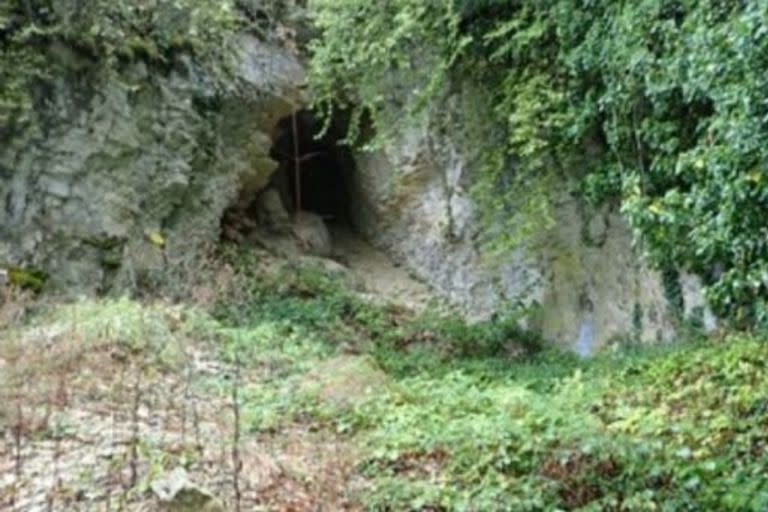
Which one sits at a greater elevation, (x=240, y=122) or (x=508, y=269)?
(x=240, y=122)

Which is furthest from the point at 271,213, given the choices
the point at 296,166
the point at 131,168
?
the point at 131,168

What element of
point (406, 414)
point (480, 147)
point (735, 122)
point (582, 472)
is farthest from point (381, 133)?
point (582, 472)

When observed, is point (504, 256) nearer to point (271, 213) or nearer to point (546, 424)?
point (271, 213)

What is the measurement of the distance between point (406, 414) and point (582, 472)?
1287 millimetres

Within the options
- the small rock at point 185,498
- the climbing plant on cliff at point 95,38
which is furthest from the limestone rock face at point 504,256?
the small rock at point 185,498

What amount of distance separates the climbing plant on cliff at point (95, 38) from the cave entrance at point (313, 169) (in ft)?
Answer: 6.39

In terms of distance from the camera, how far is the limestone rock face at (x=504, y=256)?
8.09 m

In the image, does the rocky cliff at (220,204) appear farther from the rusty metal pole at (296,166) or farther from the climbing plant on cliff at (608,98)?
the rusty metal pole at (296,166)

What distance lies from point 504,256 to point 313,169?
3.98 meters

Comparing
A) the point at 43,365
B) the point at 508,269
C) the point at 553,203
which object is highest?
the point at 553,203

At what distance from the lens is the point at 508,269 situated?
9.70m

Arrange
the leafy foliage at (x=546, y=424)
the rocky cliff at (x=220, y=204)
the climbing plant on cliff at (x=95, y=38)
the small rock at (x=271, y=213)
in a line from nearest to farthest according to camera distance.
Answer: the leafy foliage at (x=546, y=424) → the climbing plant on cliff at (x=95, y=38) → the rocky cliff at (x=220, y=204) → the small rock at (x=271, y=213)

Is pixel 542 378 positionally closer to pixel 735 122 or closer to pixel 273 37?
pixel 735 122

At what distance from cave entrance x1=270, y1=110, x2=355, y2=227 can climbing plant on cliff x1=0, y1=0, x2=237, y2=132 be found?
6.39 ft
